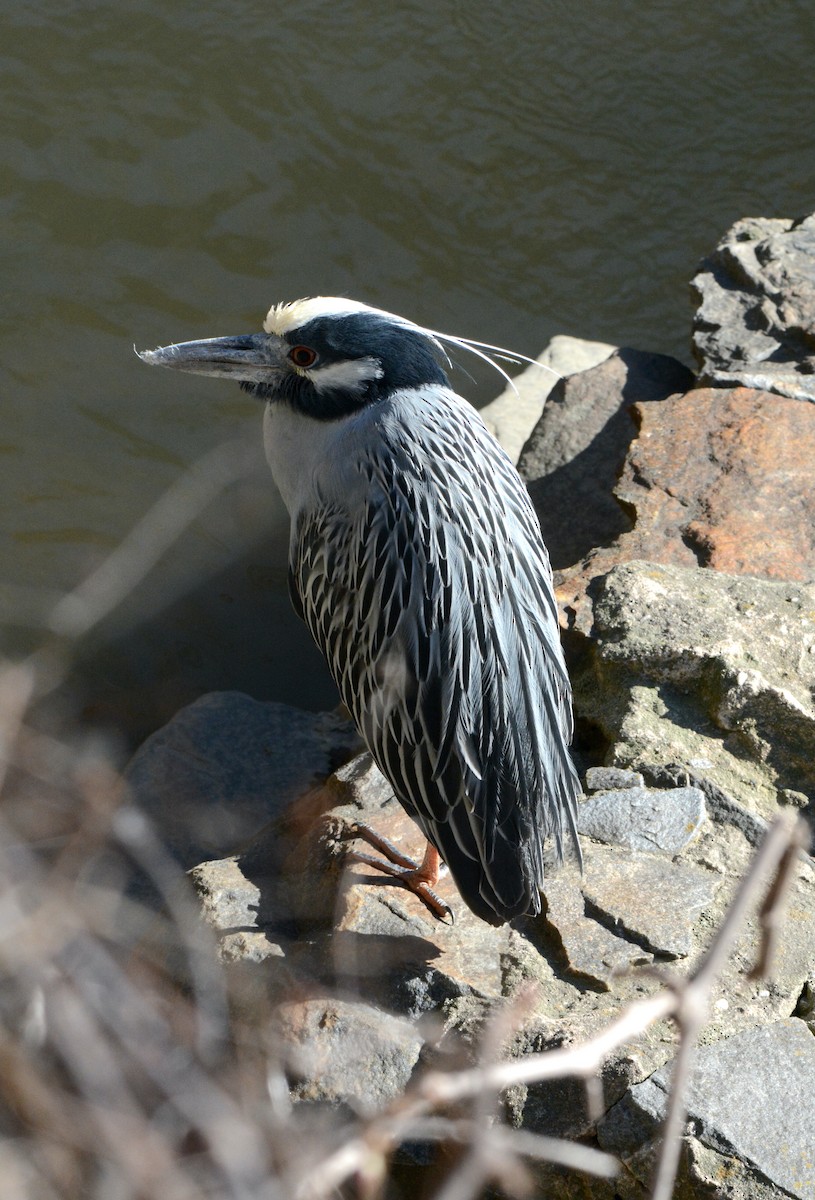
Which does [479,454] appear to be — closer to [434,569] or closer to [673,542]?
[434,569]

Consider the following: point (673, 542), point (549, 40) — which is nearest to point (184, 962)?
point (673, 542)

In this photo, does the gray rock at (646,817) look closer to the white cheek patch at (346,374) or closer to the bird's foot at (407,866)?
the bird's foot at (407,866)

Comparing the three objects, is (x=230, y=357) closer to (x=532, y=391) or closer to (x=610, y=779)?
(x=610, y=779)

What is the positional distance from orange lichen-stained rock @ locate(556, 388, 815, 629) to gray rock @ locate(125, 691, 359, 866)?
1.19m

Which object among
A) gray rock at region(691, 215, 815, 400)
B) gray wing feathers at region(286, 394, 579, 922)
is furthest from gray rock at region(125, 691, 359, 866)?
gray rock at region(691, 215, 815, 400)

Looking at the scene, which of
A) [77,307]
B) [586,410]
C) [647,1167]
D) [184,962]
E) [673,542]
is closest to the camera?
[647,1167]

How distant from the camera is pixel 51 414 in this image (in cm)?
552

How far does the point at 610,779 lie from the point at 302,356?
4.75 ft

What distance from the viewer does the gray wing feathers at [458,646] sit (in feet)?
9.03

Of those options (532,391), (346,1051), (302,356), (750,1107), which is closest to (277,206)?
(532,391)

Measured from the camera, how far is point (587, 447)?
4.64 m

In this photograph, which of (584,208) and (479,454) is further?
(584,208)

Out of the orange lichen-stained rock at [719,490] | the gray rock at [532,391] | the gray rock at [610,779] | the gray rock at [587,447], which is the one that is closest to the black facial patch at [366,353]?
the orange lichen-stained rock at [719,490]

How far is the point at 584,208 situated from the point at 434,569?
5.03 m
